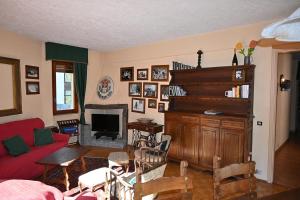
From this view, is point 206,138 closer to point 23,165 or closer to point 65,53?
point 23,165

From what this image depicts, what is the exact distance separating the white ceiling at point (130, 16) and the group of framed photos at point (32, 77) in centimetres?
74

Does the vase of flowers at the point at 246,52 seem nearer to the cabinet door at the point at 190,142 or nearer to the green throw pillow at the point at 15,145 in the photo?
the cabinet door at the point at 190,142

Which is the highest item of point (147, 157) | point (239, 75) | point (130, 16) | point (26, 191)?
point (130, 16)

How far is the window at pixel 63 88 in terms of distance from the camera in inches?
214

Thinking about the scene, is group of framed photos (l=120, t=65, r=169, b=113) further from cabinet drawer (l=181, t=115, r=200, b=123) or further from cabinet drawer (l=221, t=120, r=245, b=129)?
cabinet drawer (l=221, t=120, r=245, b=129)

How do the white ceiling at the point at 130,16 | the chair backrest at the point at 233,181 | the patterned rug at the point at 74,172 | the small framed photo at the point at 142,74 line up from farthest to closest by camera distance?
the small framed photo at the point at 142,74
the patterned rug at the point at 74,172
the white ceiling at the point at 130,16
the chair backrest at the point at 233,181

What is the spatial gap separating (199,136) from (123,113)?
2478 millimetres

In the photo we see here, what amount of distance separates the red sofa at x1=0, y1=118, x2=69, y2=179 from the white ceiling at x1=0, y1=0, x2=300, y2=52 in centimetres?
186

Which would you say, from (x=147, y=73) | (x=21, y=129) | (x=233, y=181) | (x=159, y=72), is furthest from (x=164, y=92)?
(x=233, y=181)

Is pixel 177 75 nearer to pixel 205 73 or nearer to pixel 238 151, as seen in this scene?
pixel 205 73

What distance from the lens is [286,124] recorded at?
6.26 m

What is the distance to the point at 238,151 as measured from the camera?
3.49 meters

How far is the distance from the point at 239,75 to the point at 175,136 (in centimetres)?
168

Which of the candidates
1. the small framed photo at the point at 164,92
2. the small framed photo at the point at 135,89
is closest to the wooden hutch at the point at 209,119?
the small framed photo at the point at 164,92
